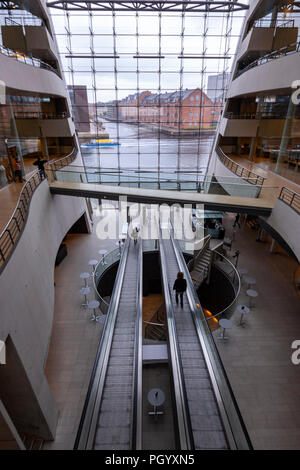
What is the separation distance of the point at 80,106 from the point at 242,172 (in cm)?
1271

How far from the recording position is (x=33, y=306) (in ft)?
24.2

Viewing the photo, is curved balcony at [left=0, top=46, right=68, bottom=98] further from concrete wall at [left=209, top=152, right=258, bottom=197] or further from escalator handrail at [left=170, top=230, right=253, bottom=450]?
escalator handrail at [left=170, top=230, right=253, bottom=450]

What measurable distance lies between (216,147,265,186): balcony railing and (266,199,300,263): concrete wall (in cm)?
227

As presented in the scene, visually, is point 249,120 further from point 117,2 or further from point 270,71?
point 117,2

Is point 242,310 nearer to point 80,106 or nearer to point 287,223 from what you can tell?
point 287,223

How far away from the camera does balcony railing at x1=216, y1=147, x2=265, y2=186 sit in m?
11.7

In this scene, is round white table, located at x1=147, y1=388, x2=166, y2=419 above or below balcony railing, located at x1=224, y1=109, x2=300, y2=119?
below

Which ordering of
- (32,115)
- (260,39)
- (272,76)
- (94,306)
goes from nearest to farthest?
(94,306)
(272,76)
(260,39)
(32,115)

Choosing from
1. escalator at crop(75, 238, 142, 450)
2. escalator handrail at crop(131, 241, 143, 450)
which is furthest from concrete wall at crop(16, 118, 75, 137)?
escalator handrail at crop(131, 241, 143, 450)

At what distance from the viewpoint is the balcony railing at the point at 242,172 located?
11.7 m

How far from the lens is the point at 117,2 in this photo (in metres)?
16.4

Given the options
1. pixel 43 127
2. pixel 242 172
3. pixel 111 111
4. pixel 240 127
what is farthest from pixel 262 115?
pixel 43 127

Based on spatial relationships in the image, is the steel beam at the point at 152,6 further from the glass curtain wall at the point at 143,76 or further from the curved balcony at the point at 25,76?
the curved balcony at the point at 25,76
